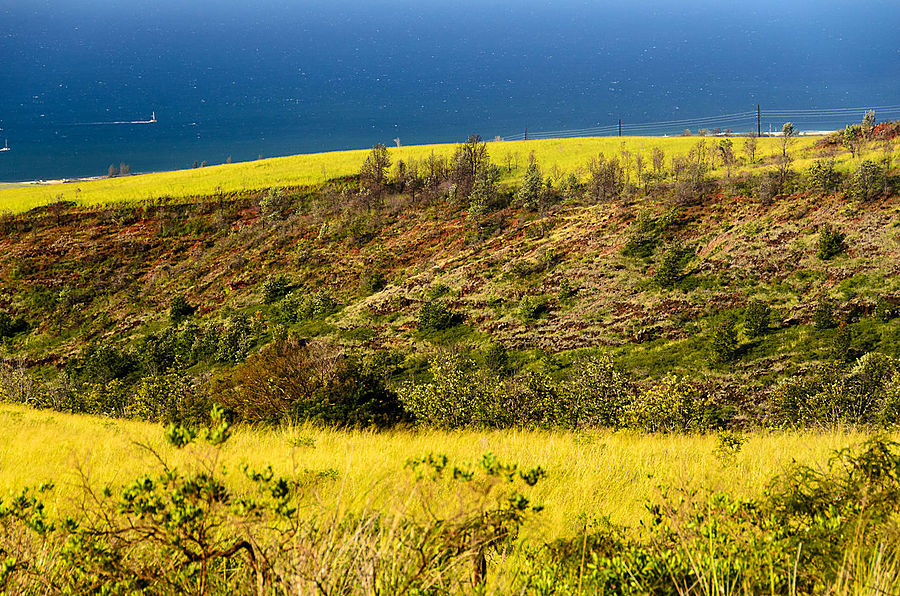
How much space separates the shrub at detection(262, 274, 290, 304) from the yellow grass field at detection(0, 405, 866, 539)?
44.8m

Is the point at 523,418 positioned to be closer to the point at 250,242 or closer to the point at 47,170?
the point at 250,242

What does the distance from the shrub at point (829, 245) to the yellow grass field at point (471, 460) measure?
3618 centimetres

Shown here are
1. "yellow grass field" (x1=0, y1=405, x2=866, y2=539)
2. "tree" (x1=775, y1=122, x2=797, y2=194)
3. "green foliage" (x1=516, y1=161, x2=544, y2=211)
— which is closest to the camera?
"yellow grass field" (x1=0, y1=405, x2=866, y2=539)

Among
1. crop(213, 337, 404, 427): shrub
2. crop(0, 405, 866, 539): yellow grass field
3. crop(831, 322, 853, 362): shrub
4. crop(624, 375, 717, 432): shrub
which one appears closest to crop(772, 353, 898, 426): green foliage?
crop(831, 322, 853, 362): shrub

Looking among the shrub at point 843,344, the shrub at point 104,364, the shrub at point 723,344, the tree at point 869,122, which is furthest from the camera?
the tree at point 869,122

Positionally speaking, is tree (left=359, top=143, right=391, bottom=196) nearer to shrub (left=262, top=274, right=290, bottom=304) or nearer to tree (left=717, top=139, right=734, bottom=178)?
shrub (left=262, top=274, right=290, bottom=304)

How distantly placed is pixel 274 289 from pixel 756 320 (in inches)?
1717

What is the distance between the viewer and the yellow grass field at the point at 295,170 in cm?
7556

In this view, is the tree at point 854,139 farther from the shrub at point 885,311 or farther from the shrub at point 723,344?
the shrub at point 723,344

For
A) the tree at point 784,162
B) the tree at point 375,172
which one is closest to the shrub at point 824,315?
the tree at point 784,162

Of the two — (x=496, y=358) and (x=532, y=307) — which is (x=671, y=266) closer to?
(x=532, y=307)

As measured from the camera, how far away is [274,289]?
177 ft

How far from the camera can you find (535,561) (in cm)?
348

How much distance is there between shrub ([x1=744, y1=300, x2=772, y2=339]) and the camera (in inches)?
1272
